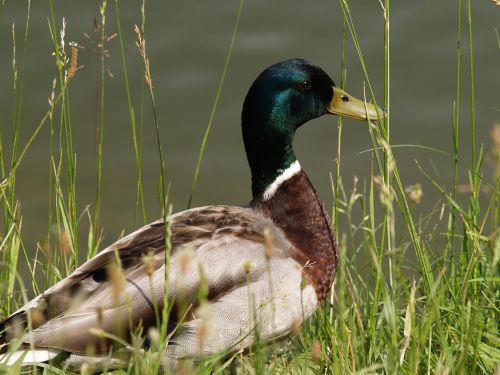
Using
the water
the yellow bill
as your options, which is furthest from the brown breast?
the water

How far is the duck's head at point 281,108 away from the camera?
462cm

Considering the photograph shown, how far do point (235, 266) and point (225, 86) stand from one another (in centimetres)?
350

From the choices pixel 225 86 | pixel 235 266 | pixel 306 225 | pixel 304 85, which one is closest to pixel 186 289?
pixel 235 266

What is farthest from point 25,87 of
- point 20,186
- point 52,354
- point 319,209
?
point 52,354

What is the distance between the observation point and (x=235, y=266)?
4121 mm

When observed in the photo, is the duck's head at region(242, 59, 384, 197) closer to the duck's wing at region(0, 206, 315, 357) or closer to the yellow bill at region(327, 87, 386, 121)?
the yellow bill at region(327, 87, 386, 121)

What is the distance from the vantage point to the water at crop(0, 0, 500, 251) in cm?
703

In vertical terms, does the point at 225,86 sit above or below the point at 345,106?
below

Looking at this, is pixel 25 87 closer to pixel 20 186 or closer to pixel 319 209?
pixel 20 186

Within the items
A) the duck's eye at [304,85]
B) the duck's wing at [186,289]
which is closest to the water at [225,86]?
the duck's eye at [304,85]

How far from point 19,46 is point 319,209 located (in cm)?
345

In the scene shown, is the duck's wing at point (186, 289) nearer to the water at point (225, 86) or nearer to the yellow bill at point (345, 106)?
the yellow bill at point (345, 106)

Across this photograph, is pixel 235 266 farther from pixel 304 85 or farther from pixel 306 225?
pixel 304 85

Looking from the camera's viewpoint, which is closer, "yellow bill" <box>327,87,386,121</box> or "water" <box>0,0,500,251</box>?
"yellow bill" <box>327,87,386,121</box>
